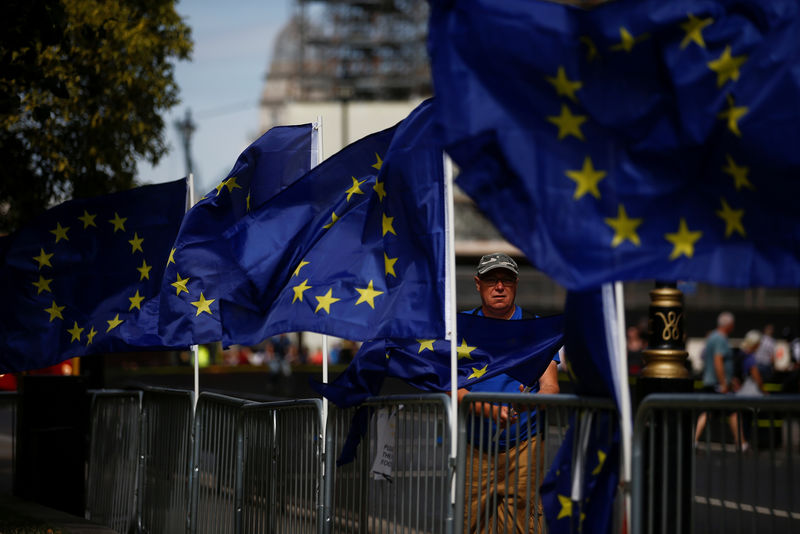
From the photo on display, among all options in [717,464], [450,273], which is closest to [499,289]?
[450,273]

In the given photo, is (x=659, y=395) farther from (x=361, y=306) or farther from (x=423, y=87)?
(x=423, y=87)

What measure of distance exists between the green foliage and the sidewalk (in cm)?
549

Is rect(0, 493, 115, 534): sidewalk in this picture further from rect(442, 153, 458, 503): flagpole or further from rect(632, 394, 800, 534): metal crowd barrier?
rect(632, 394, 800, 534): metal crowd barrier

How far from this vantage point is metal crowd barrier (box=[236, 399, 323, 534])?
23.3ft

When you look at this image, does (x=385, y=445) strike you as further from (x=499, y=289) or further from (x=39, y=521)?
(x=39, y=521)

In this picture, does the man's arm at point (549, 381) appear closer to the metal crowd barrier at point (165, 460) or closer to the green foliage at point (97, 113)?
the metal crowd barrier at point (165, 460)

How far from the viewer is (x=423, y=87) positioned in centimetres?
8581

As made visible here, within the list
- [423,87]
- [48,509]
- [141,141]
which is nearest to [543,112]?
[48,509]

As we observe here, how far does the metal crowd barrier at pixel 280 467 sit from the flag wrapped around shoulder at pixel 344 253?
56 cm

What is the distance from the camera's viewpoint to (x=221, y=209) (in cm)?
832

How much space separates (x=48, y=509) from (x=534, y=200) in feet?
23.9

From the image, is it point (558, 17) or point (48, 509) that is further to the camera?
point (48, 509)

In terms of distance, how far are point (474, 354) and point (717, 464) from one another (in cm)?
265

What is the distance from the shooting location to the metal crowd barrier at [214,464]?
8070 millimetres
